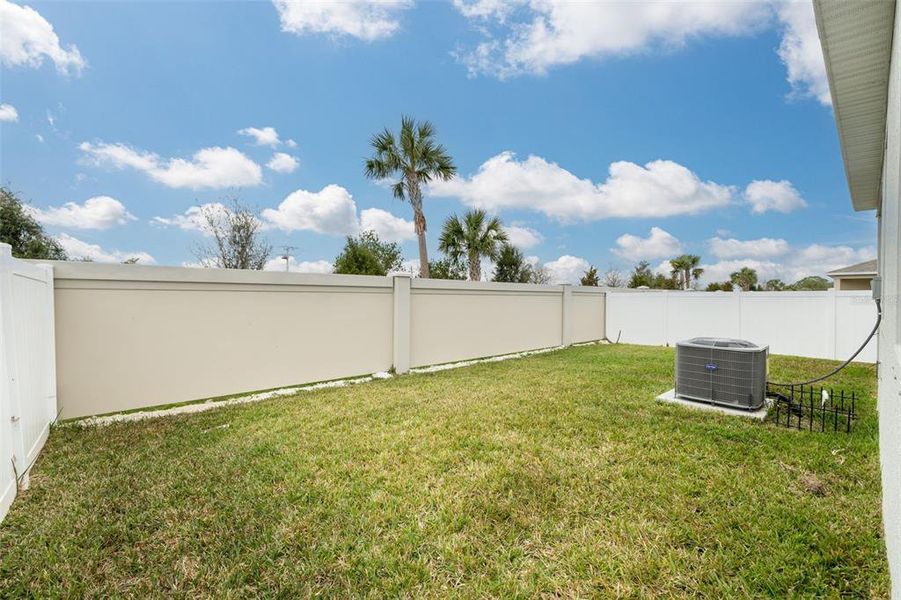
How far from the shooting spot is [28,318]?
3.66 m

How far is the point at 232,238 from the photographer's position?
15828 mm

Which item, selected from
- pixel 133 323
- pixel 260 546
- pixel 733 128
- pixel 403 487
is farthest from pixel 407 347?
pixel 733 128

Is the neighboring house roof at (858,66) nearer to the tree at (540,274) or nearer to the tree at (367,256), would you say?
the tree at (367,256)

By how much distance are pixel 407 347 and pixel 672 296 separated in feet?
31.1

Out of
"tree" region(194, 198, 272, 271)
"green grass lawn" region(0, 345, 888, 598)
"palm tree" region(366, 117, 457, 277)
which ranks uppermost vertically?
→ "palm tree" region(366, 117, 457, 277)

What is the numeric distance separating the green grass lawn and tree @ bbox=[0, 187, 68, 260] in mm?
15615

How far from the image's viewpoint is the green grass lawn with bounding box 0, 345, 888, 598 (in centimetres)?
210

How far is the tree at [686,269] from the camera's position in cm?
2817

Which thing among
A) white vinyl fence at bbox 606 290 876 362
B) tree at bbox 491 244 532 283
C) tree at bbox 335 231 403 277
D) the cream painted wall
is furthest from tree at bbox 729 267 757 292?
the cream painted wall

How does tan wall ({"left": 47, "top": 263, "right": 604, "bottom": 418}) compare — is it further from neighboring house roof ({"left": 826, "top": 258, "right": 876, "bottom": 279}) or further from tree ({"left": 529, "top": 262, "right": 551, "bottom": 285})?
neighboring house roof ({"left": 826, "top": 258, "right": 876, "bottom": 279})

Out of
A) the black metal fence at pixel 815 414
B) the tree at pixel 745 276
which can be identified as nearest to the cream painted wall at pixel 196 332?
the black metal fence at pixel 815 414

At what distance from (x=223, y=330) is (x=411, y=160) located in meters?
10.4

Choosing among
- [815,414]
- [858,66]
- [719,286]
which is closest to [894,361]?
[858,66]

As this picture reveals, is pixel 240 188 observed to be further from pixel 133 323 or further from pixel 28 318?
pixel 28 318
